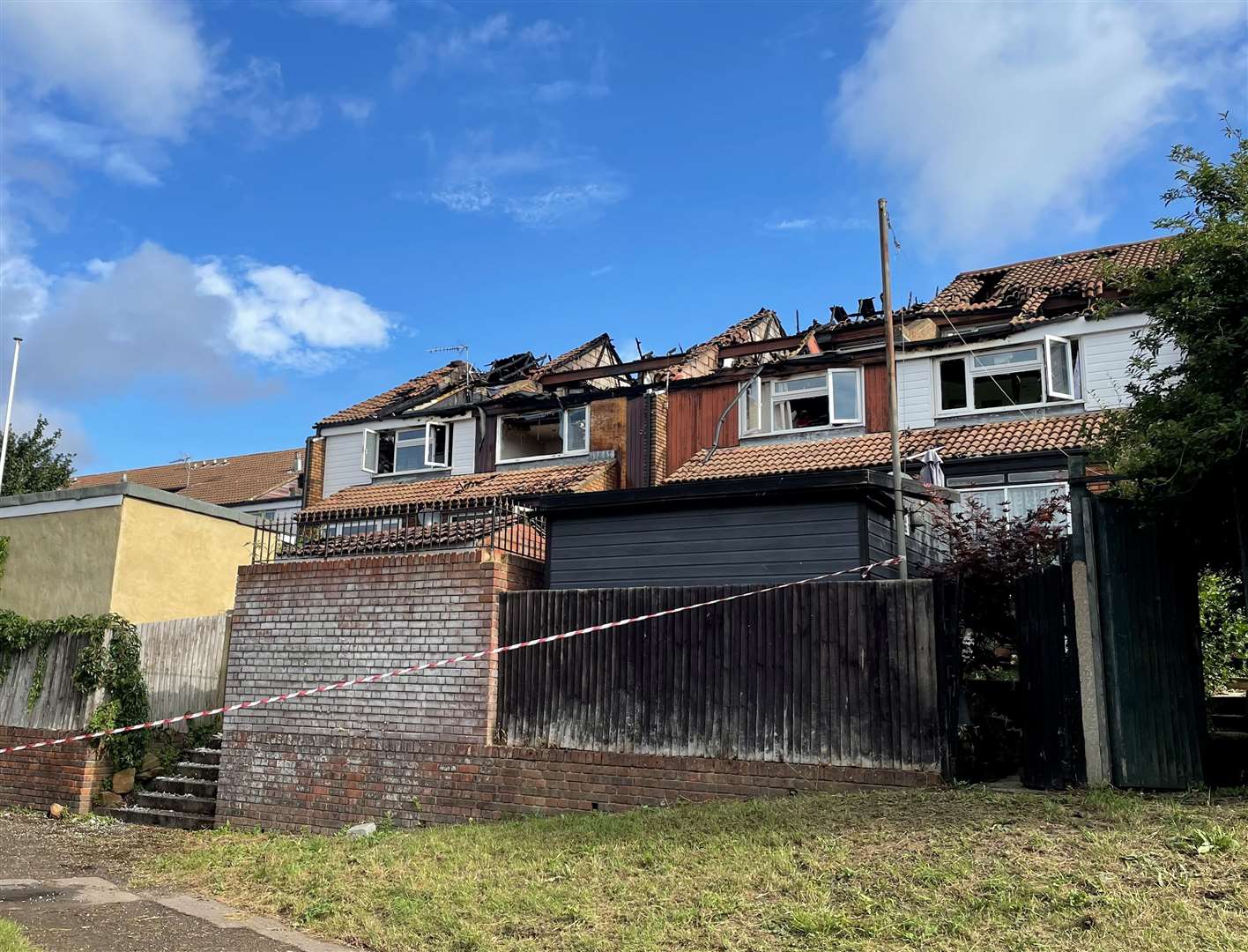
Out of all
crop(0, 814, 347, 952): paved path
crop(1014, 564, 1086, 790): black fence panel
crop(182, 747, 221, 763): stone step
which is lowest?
crop(0, 814, 347, 952): paved path

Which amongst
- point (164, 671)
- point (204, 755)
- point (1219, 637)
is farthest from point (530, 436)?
point (1219, 637)

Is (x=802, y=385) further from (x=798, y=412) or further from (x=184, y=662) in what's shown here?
(x=184, y=662)

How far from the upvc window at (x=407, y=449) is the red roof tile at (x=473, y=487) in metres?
0.58

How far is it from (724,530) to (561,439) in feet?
46.0

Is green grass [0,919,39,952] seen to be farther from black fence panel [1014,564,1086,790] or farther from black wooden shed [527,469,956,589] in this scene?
black fence panel [1014,564,1086,790]

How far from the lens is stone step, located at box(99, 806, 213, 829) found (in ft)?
39.2

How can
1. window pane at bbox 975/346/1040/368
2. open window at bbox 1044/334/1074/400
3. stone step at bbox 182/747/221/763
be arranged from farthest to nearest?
window pane at bbox 975/346/1040/368
open window at bbox 1044/334/1074/400
stone step at bbox 182/747/221/763

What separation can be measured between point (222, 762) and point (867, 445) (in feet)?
39.2

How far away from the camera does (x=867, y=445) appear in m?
18.4

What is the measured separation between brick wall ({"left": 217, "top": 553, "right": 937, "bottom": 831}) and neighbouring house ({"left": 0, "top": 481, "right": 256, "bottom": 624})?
3166 mm

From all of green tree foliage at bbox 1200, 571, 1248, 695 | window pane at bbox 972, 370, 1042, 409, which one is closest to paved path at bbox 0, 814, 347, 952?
green tree foliage at bbox 1200, 571, 1248, 695

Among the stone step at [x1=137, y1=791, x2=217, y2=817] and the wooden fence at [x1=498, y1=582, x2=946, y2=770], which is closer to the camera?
the wooden fence at [x1=498, y1=582, x2=946, y2=770]

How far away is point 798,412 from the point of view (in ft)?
68.7

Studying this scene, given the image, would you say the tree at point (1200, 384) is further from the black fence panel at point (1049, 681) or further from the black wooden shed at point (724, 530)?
the black wooden shed at point (724, 530)
